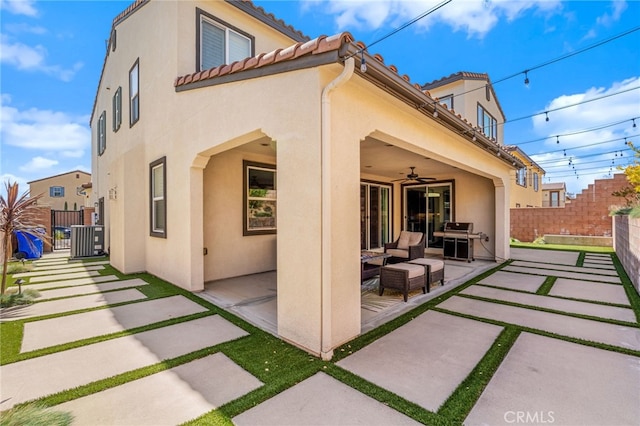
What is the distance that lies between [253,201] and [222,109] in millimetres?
3315

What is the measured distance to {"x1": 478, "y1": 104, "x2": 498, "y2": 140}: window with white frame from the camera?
Answer: 14.6m

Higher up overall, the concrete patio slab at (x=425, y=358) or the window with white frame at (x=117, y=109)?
the window with white frame at (x=117, y=109)

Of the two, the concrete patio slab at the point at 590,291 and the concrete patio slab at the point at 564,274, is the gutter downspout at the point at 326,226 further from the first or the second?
the concrete patio slab at the point at 564,274

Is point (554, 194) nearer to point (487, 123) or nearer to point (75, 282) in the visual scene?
point (487, 123)

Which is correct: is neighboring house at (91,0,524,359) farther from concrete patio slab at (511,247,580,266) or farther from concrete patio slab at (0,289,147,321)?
concrete patio slab at (511,247,580,266)

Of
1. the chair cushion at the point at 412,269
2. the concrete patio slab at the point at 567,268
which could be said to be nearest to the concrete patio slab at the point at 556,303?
the chair cushion at the point at 412,269

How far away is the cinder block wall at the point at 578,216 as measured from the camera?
14.9 m

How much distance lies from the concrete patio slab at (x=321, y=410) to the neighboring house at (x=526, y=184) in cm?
1755

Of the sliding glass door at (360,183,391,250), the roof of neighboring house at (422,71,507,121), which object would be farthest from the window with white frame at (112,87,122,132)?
the roof of neighboring house at (422,71,507,121)

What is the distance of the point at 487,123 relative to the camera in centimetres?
1543

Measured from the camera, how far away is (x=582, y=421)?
2.25 m

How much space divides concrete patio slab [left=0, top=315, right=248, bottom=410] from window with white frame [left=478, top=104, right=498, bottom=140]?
15087 millimetres

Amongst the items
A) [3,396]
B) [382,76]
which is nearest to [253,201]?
[382,76]

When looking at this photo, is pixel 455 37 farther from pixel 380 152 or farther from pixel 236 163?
pixel 236 163
